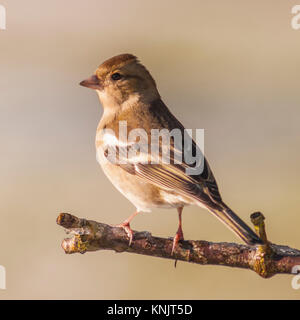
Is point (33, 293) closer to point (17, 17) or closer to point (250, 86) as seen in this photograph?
point (250, 86)

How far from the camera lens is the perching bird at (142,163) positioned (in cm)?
378

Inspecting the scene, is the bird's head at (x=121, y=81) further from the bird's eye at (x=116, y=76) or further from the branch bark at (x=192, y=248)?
the branch bark at (x=192, y=248)

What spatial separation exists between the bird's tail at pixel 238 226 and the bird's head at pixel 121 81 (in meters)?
1.33

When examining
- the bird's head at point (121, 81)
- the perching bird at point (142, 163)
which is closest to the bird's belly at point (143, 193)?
the perching bird at point (142, 163)

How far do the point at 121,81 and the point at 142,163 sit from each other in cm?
80

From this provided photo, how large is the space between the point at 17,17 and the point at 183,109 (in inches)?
314

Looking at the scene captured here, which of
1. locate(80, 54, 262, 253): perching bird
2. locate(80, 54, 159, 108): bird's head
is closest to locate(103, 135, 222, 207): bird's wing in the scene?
locate(80, 54, 262, 253): perching bird

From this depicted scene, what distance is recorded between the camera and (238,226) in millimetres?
3449

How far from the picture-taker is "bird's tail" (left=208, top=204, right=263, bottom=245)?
3350mm

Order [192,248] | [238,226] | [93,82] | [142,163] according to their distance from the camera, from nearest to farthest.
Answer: [238,226]
[192,248]
[142,163]
[93,82]

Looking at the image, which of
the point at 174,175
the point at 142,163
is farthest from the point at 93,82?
the point at 174,175

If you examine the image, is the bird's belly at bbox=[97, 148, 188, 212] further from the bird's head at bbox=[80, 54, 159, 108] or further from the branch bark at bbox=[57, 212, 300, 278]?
the bird's head at bbox=[80, 54, 159, 108]

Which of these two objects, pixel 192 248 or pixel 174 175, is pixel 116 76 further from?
pixel 192 248

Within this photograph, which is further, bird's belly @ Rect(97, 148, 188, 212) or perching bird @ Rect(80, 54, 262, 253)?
bird's belly @ Rect(97, 148, 188, 212)
